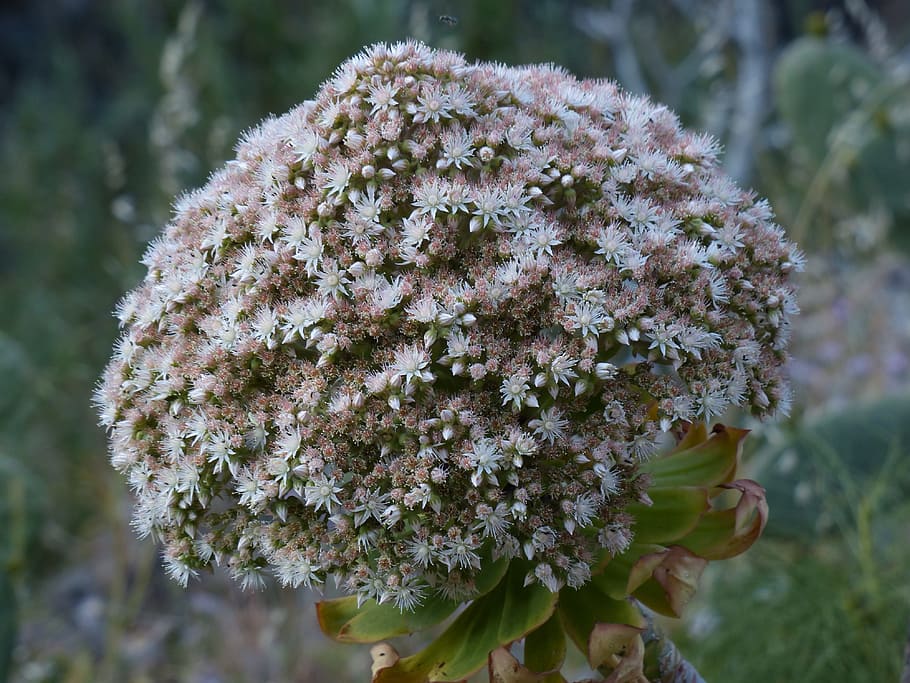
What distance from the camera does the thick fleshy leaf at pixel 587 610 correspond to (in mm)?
1586

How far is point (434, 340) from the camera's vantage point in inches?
56.1

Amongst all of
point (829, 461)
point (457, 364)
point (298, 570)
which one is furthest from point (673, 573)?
point (829, 461)

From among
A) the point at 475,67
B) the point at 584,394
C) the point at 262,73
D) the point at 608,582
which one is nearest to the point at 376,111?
the point at 475,67

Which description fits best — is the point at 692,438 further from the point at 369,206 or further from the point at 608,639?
the point at 369,206

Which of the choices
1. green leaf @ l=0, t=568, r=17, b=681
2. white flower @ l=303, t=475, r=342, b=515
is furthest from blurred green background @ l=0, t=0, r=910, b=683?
white flower @ l=303, t=475, r=342, b=515

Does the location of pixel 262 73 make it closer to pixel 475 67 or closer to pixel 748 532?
pixel 475 67

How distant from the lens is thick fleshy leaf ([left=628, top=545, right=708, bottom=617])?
1.48 m

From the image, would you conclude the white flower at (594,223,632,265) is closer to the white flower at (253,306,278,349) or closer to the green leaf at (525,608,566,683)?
the white flower at (253,306,278,349)

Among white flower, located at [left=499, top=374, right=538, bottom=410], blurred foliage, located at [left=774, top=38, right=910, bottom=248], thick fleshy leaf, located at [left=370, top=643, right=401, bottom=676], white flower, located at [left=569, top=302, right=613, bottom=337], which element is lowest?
thick fleshy leaf, located at [left=370, top=643, right=401, bottom=676]

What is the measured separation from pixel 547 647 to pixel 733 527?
42 centimetres

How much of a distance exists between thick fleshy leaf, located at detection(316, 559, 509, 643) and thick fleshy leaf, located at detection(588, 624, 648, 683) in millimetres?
200

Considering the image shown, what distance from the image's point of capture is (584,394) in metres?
1.47

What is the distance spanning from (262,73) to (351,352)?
6.82 metres

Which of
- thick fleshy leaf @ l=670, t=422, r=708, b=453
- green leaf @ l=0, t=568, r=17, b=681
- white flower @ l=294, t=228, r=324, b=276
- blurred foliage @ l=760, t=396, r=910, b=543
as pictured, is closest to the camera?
white flower @ l=294, t=228, r=324, b=276
